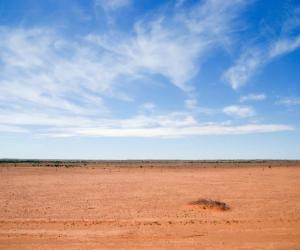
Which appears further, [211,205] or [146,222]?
[211,205]

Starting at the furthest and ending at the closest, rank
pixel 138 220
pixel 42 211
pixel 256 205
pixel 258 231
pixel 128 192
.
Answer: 1. pixel 128 192
2. pixel 256 205
3. pixel 42 211
4. pixel 138 220
5. pixel 258 231

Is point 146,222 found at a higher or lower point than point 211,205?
lower

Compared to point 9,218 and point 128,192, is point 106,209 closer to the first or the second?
point 9,218

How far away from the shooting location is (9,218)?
693 inches

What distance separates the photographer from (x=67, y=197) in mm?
26172

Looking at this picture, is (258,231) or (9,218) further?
(9,218)

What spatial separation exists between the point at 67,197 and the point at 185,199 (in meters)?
8.60

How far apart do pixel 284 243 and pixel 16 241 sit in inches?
369

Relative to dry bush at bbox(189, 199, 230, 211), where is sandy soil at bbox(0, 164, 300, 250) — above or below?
below

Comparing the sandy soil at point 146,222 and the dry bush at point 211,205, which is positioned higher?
the dry bush at point 211,205

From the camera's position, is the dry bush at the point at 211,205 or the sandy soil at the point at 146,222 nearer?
the sandy soil at the point at 146,222

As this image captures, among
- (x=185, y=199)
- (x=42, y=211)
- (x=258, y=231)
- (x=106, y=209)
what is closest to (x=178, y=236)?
(x=258, y=231)

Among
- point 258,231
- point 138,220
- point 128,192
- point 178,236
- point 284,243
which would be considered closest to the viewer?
point 284,243

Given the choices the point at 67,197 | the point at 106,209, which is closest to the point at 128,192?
the point at 67,197
